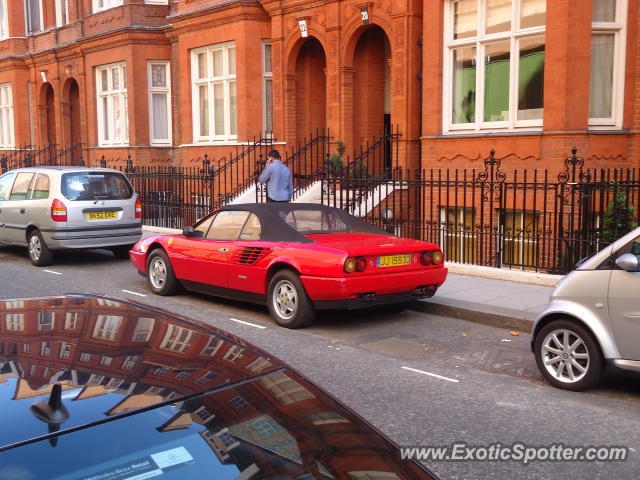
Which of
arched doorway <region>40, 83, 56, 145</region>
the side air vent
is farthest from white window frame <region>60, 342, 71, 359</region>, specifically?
arched doorway <region>40, 83, 56, 145</region>

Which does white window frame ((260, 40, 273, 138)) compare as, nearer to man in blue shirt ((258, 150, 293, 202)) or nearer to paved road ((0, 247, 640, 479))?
man in blue shirt ((258, 150, 293, 202))

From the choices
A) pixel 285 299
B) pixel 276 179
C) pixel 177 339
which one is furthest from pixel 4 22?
pixel 177 339

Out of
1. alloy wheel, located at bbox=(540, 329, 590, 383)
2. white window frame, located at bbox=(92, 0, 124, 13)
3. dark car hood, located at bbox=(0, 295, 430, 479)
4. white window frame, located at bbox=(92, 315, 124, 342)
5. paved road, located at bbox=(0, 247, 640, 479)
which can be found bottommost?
paved road, located at bbox=(0, 247, 640, 479)

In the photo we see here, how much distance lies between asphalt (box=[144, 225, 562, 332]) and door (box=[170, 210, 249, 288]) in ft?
8.43

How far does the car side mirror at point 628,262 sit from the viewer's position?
5496 millimetres

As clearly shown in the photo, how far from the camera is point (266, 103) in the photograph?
791 inches

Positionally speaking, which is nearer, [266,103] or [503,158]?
[503,158]

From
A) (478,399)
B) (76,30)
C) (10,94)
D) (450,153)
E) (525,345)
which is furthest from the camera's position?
(10,94)

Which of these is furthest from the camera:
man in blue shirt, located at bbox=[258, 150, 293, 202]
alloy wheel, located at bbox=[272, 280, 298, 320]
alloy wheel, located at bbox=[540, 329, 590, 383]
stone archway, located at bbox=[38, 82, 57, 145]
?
stone archway, located at bbox=[38, 82, 57, 145]

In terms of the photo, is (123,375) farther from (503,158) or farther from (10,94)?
(10,94)

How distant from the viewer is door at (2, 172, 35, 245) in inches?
524

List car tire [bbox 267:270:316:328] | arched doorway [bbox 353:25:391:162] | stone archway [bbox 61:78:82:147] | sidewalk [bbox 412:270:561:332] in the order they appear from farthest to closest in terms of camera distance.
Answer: stone archway [bbox 61:78:82:147], arched doorway [bbox 353:25:391:162], sidewalk [bbox 412:270:561:332], car tire [bbox 267:270:316:328]

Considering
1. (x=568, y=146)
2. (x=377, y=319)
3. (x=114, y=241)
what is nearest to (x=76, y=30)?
(x=114, y=241)

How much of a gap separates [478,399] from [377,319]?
309 centimetres
